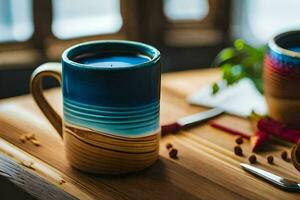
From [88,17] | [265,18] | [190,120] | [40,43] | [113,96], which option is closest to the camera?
[113,96]

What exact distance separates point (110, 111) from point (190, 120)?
0.25 m

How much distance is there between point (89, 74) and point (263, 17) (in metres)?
1.44

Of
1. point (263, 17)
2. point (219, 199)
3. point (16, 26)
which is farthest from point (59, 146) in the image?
point (263, 17)

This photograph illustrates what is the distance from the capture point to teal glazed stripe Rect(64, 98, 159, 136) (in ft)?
2.53

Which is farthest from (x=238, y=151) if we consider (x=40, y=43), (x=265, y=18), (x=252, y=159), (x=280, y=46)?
(x=265, y=18)

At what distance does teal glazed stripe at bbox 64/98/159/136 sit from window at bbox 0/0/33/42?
103 centimetres

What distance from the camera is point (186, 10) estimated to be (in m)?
1.98

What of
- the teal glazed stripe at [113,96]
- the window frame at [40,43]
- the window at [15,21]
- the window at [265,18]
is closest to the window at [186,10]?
the window at [265,18]

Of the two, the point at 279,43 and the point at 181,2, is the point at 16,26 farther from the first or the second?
the point at 279,43

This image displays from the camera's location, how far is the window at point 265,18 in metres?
2.06

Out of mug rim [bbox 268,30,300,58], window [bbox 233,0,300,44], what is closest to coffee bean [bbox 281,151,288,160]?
mug rim [bbox 268,30,300,58]

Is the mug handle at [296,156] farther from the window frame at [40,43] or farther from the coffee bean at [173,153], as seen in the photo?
the window frame at [40,43]

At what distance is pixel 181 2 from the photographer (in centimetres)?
196

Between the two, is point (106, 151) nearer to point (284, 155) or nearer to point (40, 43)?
point (284, 155)
